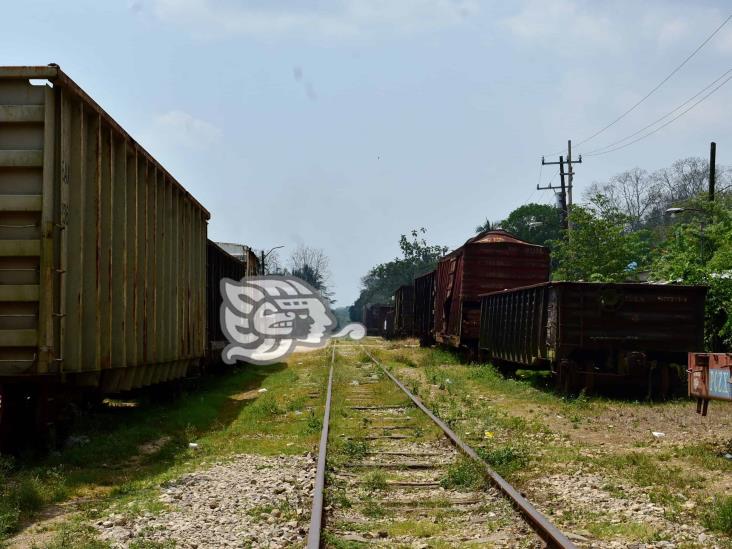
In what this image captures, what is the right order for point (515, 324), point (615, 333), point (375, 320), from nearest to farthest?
1. point (615, 333)
2. point (515, 324)
3. point (375, 320)

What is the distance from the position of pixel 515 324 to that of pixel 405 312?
83.9 ft

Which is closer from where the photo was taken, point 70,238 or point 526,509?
point 526,509

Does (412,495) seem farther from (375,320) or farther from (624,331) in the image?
(375,320)

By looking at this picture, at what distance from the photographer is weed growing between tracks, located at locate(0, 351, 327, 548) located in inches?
240

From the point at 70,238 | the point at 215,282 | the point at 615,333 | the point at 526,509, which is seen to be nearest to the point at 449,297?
the point at 215,282

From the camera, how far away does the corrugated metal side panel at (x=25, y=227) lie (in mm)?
7254

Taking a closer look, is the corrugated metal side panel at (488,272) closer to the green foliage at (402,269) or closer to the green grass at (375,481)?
the green grass at (375,481)

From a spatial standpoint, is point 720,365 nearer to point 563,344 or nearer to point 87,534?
point 563,344

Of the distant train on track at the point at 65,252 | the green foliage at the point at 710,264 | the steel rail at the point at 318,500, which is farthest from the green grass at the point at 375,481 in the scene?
the green foliage at the point at 710,264

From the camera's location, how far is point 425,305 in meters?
31.9

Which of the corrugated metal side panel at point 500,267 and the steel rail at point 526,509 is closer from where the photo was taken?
the steel rail at point 526,509

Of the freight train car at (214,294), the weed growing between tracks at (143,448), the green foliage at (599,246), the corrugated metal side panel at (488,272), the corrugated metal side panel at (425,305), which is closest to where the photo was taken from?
the weed growing between tracks at (143,448)

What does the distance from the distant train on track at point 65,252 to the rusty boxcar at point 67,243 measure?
0.01m

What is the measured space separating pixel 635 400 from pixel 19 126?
34.3ft
